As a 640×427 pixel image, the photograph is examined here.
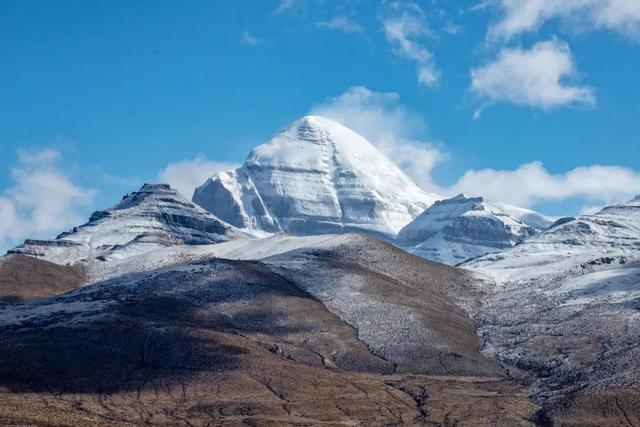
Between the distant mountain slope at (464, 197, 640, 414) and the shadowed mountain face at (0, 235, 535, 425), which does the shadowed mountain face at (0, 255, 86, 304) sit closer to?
the shadowed mountain face at (0, 235, 535, 425)

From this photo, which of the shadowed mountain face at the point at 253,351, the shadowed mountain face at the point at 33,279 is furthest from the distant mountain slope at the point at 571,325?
the shadowed mountain face at the point at 33,279

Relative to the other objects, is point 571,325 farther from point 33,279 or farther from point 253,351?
point 33,279

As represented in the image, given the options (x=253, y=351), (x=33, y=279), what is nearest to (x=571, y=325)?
(x=253, y=351)

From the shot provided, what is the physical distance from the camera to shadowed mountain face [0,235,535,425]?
79.6 meters

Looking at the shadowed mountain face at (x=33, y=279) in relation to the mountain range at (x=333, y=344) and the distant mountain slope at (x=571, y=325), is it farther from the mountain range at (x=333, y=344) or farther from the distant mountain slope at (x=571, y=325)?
the distant mountain slope at (x=571, y=325)

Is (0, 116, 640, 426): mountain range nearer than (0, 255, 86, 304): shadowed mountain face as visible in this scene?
Yes

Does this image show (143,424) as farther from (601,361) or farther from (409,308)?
(409,308)

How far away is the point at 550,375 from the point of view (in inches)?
3819

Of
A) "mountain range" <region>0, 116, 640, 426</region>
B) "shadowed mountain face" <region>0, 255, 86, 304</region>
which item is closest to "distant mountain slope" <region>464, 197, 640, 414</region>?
"mountain range" <region>0, 116, 640, 426</region>

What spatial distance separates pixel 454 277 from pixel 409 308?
94.2 feet

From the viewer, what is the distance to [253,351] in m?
97.2

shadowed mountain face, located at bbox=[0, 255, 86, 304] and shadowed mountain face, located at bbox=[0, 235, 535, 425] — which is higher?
shadowed mountain face, located at bbox=[0, 255, 86, 304]

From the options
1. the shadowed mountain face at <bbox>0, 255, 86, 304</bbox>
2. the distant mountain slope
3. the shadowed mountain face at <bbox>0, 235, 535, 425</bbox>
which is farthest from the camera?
the shadowed mountain face at <bbox>0, 255, 86, 304</bbox>

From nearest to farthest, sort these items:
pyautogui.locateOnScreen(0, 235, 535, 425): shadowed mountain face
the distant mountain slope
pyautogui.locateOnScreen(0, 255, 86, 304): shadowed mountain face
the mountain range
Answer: pyautogui.locateOnScreen(0, 235, 535, 425): shadowed mountain face
the mountain range
the distant mountain slope
pyautogui.locateOnScreen(0, 255, 86, 304): shadowed mountain face
